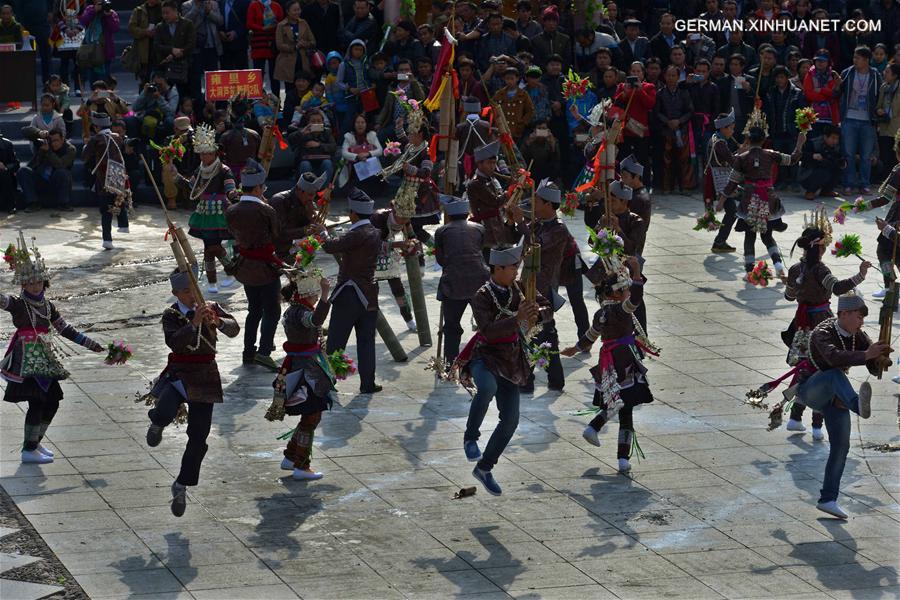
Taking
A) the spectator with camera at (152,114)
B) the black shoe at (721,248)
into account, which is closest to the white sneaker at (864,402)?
the black shoe at (721,248)

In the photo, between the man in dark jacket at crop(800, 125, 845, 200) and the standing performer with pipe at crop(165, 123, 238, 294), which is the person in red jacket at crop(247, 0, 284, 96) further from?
the man in dark jacket at crop(800, 125, 845, 200)

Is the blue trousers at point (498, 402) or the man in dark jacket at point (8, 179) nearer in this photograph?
the blue trousers at point (498, 402)

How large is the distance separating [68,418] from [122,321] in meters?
3.45

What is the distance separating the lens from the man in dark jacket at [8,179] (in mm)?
21750

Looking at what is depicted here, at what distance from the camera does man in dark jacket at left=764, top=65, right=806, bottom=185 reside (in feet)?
75.5

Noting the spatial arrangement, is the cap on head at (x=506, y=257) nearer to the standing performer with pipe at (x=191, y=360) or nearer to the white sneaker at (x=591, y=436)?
the white sneaker at (x=591, y=436)

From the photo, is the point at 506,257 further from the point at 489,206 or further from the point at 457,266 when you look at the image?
the point at 489,206

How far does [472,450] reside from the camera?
465 inches

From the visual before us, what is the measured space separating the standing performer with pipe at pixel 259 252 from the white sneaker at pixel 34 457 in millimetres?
3019

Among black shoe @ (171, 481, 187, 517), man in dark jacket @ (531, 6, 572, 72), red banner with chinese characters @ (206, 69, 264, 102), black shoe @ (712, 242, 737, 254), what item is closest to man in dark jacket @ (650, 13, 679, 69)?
man in dark jacket @ (531, 6, 572, 72)

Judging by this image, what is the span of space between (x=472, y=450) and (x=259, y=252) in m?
3.99

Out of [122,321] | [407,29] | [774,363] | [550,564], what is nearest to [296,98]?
[407,29]

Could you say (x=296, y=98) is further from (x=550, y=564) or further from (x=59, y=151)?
(x=550, y=564)

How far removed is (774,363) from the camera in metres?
15.4
